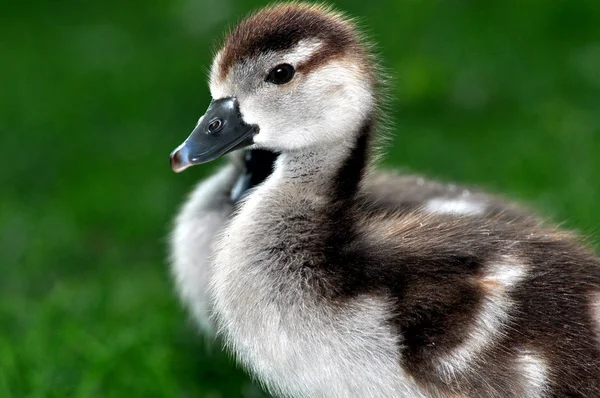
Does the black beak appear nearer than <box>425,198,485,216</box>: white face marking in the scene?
Yes

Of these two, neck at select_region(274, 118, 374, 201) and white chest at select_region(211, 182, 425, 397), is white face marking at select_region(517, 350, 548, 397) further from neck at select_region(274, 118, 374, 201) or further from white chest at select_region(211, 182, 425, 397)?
neck at select_region(274, 118, 374, 201)

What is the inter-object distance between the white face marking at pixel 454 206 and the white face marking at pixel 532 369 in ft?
2.09

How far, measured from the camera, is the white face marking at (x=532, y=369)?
276 cm

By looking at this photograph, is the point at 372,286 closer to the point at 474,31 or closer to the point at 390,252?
the point at 390,252

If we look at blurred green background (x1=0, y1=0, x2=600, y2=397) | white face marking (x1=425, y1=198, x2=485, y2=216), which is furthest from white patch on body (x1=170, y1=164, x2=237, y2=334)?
white face marking (x1=425, y1=198, x2=485, y2=216)

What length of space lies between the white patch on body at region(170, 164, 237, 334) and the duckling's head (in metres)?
0.55

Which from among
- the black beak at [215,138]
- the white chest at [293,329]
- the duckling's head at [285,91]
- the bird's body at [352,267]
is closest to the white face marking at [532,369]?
the bird's body at [352,267]

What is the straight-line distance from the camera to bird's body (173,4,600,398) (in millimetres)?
2775

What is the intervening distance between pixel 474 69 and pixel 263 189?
4261 millimetres

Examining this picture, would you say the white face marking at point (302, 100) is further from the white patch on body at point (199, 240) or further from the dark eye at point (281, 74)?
the white patch on body at point (199, 240)

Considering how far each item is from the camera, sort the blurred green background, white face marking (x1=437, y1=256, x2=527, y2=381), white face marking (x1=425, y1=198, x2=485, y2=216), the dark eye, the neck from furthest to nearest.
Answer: the blurred green background → white face marking (x1=425, y1=198, x2=485, y2=216) → the dark eye → the neck → white face marking (x1=437, y1=256, x2=527, y2=381)

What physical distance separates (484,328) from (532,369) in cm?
16

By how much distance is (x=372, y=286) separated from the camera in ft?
9.29

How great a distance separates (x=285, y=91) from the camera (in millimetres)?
3273
